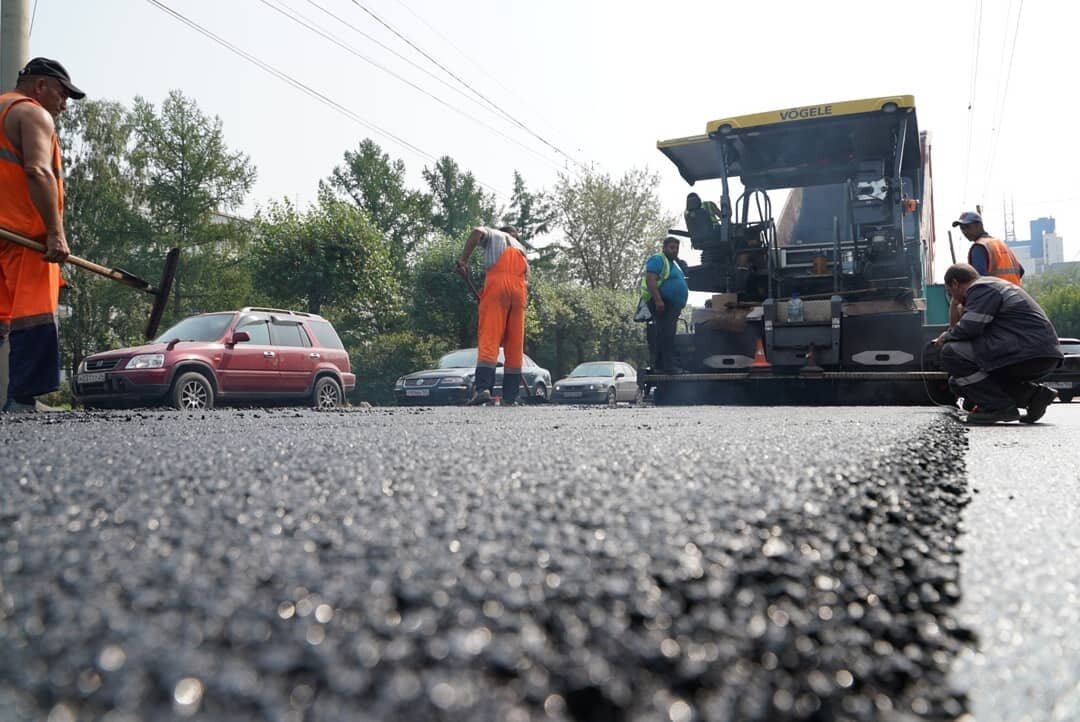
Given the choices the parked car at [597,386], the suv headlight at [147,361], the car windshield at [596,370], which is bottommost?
the parked car at [597,386]

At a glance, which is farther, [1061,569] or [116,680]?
[1061,569]

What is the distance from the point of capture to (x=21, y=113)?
157 inches

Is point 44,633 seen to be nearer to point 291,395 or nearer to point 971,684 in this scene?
point 971,684

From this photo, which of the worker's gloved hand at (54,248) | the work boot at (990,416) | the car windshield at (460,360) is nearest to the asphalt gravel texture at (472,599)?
the worker's gloved hand at (54,248)

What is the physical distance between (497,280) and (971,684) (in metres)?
6.53

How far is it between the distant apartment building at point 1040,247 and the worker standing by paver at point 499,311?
129590 millimetres

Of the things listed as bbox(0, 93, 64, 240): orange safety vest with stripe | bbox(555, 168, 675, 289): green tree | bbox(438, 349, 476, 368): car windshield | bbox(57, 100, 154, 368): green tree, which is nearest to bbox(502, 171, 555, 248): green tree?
bbox(555, 168, 675, 289): green tree

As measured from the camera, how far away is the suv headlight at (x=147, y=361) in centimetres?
827

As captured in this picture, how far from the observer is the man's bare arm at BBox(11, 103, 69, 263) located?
13.0 ft

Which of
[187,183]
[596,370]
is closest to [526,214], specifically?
[187,183]

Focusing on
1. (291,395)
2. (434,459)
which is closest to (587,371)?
(291,395)

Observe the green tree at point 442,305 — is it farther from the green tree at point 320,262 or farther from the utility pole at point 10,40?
the utility pole at point 10,40

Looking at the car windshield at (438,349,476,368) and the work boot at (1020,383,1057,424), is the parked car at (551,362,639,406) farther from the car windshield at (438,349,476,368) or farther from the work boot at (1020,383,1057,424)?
the work boot at (1020,383,1057,424)

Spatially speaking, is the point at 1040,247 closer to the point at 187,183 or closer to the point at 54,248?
the point at 187,183
